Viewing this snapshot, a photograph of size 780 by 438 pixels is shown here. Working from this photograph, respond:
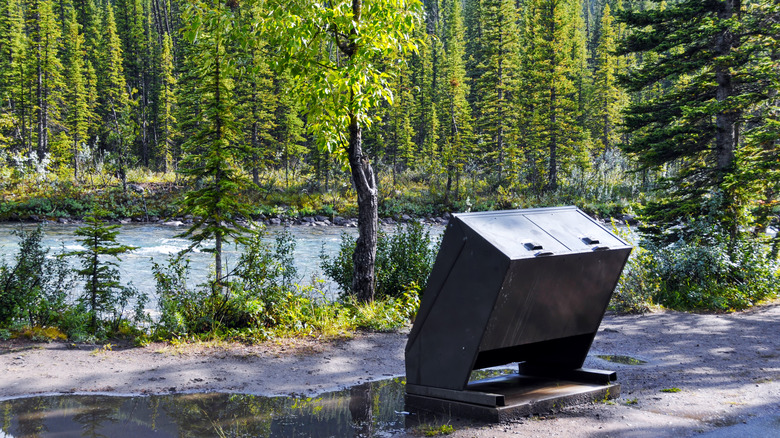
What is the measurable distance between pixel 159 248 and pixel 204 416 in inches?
678

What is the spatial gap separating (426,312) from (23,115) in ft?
150

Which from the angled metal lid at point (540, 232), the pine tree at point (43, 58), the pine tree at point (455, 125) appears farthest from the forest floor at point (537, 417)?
the pine tree at point (43, 58)

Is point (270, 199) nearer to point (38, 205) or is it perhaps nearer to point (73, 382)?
point (38, 205)

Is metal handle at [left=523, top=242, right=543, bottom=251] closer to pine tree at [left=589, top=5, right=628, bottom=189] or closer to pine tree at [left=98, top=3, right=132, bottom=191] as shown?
pine tree at [left=589, top=5, right=628, bottom=189]

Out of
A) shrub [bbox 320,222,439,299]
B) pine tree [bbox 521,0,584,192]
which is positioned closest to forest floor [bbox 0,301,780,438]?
shrub [bbox 320,222,439,299]

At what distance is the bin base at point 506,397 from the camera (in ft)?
16.7

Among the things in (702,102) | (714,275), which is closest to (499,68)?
(702,102)

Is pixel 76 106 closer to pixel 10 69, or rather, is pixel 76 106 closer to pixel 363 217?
pixel 10 69

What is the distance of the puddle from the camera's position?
285 inches

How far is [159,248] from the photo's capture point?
69.1 ft

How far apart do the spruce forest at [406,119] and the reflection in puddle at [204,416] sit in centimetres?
335

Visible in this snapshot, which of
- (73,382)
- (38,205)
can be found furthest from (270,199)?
(73,382)

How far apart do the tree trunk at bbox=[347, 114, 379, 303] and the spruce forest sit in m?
0.06

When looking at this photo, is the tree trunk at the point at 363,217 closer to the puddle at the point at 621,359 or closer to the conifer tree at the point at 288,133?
the puddle at the point at 621,359
